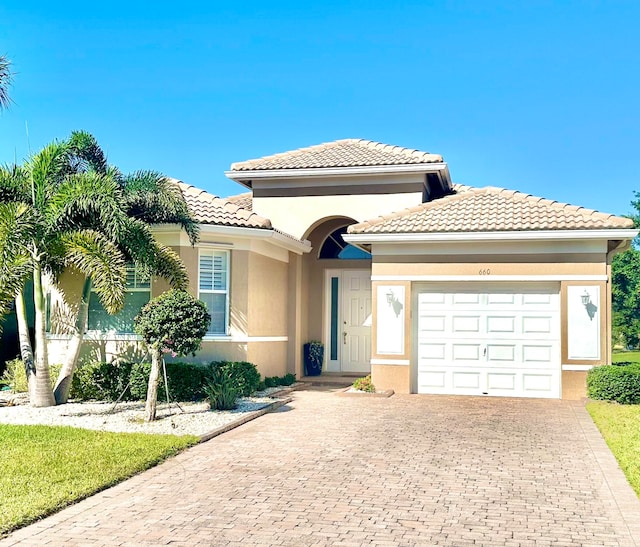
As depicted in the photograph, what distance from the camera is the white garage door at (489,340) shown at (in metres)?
15.0

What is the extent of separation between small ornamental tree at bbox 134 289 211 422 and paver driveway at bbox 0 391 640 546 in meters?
1.73

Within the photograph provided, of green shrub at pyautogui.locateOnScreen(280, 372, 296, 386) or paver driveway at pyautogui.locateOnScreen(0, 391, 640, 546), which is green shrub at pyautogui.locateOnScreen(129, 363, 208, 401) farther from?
green shrub at pyautogui.locateOnScreen(280, 372, 296, 386)

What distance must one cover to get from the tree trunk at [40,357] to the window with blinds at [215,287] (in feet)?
11.7

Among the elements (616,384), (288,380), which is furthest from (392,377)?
(616,384)

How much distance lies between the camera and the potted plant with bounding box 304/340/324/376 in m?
18.7

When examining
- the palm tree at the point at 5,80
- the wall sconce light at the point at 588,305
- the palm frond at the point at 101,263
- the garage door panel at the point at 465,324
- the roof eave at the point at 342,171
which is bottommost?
the garage door panel at the point at 465,324

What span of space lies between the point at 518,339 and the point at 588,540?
30.8ft

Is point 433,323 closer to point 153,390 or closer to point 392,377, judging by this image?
point 392,377

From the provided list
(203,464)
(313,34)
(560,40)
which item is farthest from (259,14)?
(203,464)

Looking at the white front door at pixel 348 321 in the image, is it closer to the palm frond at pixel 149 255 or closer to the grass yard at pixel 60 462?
the palm frond at pixel 149 255

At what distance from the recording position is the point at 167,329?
11453 millimetres

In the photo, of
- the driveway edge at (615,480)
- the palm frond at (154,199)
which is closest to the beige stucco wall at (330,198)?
the palm frond at (154,199)

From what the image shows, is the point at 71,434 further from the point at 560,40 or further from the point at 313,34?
the point at 560,40

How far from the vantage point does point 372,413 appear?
12.8 m
